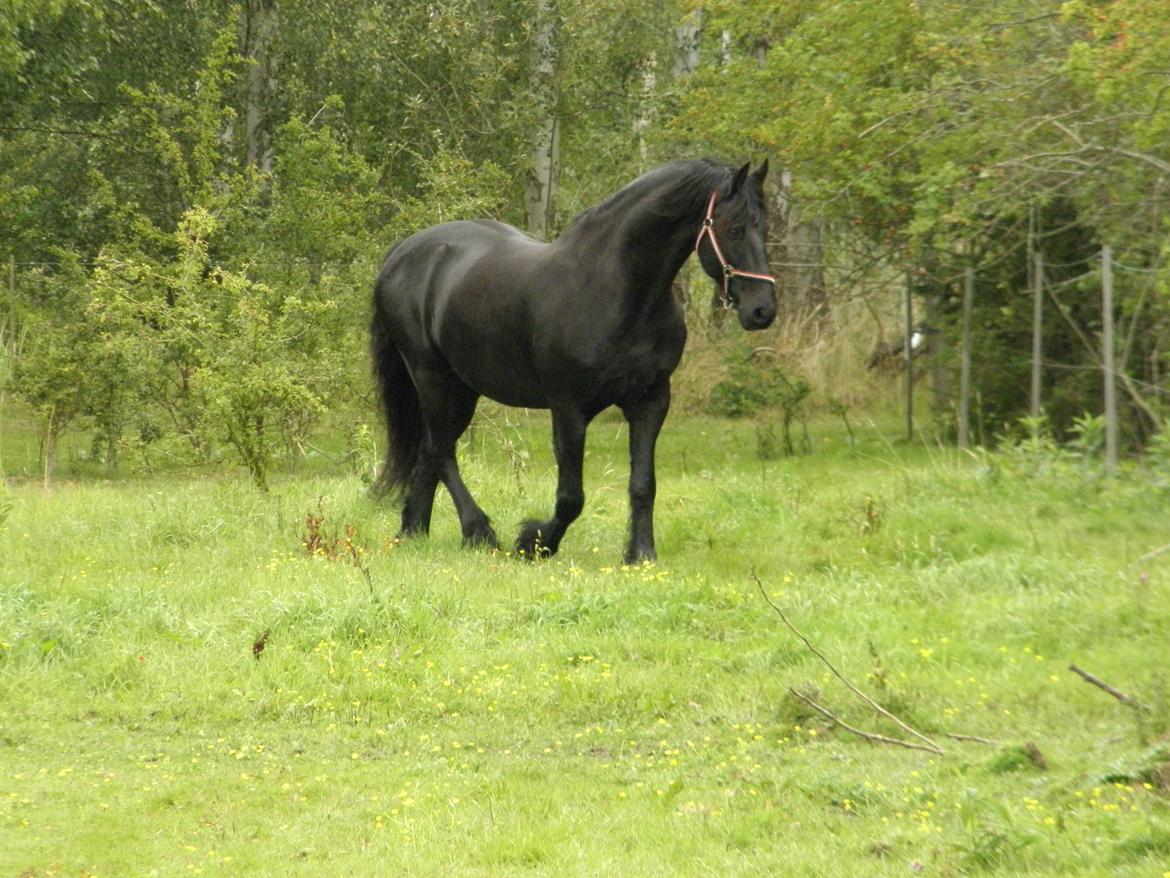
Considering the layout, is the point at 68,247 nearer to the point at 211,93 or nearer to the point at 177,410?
the point at 211,93

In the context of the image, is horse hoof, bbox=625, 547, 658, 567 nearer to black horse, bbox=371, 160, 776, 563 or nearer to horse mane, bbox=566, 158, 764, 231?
black horse, bbox=371, 160, 776, 563

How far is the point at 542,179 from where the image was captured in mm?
24875

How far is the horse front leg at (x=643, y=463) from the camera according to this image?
10.3 meters

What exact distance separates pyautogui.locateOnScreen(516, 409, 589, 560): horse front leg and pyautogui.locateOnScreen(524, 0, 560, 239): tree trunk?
1335 cm

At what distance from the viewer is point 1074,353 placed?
51.8 feet

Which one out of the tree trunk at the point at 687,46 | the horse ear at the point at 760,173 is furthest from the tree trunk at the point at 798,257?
the horse ear at the point at 760,173

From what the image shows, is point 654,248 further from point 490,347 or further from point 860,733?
point 860,733

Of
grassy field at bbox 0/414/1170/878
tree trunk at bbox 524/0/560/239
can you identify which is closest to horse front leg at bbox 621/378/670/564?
grassy field at bbox 0/414/1170/878

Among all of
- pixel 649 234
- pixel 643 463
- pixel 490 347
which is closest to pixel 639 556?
pixel 643 463

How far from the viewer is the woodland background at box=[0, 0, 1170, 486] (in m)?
13.7

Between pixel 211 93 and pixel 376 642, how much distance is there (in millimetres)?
15096

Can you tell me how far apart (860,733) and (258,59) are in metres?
20.3

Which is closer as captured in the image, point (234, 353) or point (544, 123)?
point (234, 353)

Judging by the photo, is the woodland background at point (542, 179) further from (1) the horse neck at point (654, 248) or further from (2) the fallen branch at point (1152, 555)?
(1) the horse neck at point (654, 248)
